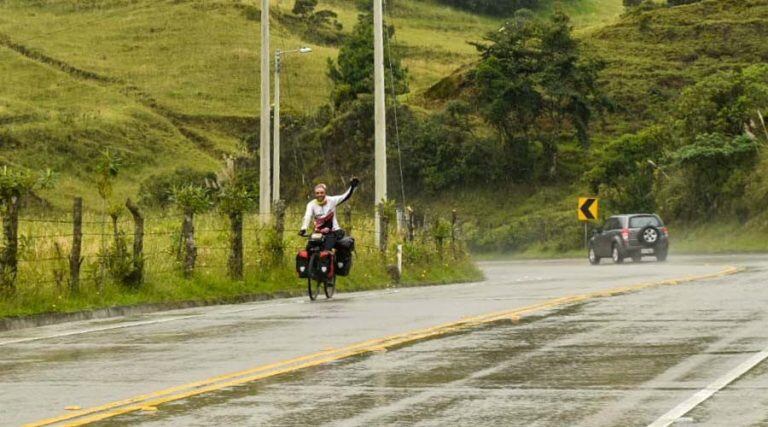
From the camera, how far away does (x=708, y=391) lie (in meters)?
11.5

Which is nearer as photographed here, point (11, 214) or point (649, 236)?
point (11, 214)

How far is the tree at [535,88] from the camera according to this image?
Answer: 7469cm

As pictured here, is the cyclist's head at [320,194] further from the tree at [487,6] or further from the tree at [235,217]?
the tree at [487,6]

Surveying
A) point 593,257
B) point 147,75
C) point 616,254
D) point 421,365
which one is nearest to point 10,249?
point 421,365

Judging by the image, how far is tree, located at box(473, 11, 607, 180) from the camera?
74.7m

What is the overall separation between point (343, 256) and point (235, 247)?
389 centimetres

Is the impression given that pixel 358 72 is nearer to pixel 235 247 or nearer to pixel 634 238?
pixel 634 238

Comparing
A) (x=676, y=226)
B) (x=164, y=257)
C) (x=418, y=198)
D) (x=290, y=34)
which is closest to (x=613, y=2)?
(x=290, y=34)

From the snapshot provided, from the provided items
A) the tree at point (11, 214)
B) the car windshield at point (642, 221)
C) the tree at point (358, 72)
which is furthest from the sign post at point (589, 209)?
the tree at point (11, 214)

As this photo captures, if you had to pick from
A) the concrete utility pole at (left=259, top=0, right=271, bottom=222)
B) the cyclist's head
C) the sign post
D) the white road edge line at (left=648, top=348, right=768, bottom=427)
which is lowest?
the white road edge line at (left=648, top=348, right=768, bottom=427)

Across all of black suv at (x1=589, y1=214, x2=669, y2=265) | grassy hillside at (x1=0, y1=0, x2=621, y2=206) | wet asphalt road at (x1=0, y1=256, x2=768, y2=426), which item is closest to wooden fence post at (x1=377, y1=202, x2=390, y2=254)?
wet asphalt road at (x1=0, y1=256, x2=768, y2=426)

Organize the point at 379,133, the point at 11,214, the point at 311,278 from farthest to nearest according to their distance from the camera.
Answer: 1. the point at 379,133
2. the point at 311,278
3. the point at 11,214

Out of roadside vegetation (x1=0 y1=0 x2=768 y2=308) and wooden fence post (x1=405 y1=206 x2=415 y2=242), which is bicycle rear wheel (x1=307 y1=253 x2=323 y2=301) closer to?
wooden fence post (x1=405 y1=206 x2=415 y2=242)

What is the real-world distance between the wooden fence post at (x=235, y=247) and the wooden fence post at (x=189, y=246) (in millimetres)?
1237
